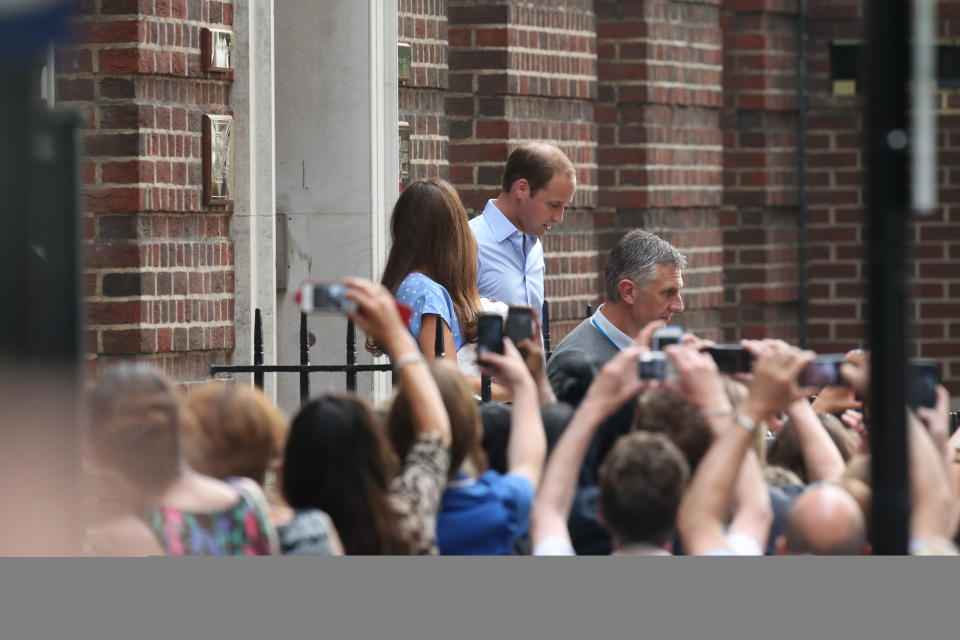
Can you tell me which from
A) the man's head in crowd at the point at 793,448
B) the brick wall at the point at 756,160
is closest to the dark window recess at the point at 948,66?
the brick wall at the point at 756,160

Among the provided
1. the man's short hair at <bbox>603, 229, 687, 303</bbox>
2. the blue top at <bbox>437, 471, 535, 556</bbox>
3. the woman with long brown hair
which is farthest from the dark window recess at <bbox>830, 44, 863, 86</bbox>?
the blue top at <bbox>437, 471, 535, 556</bbox>

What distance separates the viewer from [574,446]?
13.6 ft

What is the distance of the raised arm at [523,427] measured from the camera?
14.3ft

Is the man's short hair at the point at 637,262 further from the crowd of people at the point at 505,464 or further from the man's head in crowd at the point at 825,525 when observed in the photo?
the man's head in crowd at the point at 825,525

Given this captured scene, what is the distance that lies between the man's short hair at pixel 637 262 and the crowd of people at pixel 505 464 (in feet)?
5.46

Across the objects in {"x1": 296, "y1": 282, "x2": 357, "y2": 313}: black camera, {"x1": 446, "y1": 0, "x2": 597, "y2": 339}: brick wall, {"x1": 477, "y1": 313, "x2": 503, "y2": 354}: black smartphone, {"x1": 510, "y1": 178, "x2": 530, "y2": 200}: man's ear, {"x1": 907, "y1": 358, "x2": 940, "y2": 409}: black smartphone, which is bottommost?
A: {"x1": 907, "y1": 358, "x2": 940, "y2": 409}: black smartphone

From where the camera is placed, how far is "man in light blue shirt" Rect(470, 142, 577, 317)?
24.2ft

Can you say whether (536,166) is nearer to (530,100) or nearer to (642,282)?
(642,282)

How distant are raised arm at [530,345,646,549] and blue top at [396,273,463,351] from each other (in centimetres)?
199

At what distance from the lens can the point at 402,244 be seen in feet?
20.7

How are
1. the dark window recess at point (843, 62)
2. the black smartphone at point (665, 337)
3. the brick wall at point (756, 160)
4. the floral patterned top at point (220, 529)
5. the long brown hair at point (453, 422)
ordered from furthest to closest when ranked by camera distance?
the dark window recess at point (843, 62)
the brick wall at point (756, 160)
the black smartphone at point (665, 337)
the long brown hair at point (453, 422)
the floral patterned top at point (220, 529)

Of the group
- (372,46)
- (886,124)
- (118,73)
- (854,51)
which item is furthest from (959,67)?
(886,124)

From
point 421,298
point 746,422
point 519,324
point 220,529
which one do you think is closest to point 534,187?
point 421,298

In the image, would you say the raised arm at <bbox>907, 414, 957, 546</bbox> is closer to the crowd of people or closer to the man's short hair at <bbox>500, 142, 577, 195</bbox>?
the crowd of people
